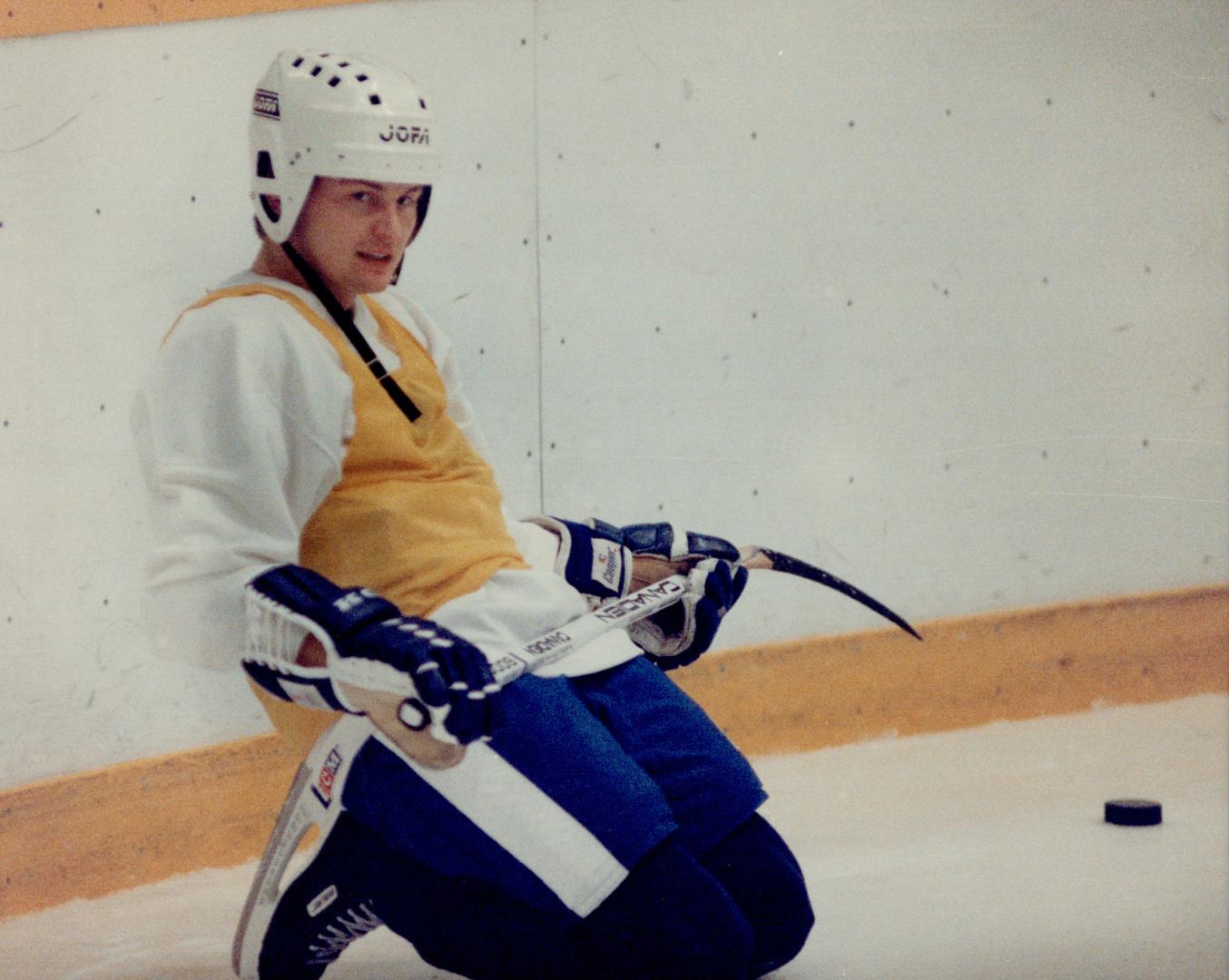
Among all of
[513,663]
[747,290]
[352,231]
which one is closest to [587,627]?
[513,663]

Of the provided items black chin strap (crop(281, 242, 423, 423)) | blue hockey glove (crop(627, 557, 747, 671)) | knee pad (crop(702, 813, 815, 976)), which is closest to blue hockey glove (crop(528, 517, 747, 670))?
blue hockey glove (crop(627, 557, 747, 671))

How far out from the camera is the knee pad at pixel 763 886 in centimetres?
162

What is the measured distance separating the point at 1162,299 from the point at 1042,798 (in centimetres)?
66

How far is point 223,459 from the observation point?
133 cm

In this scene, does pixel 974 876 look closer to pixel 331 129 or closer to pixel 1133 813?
pixel 1133 813

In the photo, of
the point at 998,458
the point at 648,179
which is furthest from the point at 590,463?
the point at 998,458

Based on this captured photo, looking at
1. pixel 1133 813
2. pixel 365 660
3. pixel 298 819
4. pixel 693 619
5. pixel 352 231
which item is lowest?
pixel 1133 813

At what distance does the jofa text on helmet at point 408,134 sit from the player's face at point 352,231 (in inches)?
1.6

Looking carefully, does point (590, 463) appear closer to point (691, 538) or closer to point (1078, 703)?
point (691, 538)

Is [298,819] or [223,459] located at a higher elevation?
[223,459]

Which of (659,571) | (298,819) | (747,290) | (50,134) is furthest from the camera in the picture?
(747,290)

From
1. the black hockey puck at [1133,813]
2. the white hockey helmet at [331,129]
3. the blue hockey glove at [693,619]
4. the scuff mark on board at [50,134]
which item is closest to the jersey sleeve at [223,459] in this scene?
the white hockey helmet at [331,129]

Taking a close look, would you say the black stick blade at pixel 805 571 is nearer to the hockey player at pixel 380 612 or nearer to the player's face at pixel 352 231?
the hockey player at pixel 380 612

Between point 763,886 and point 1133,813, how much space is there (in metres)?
0.73
